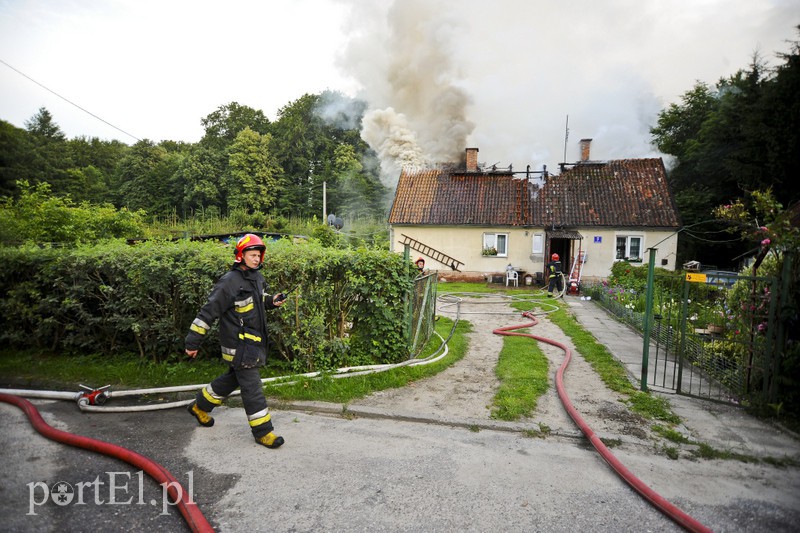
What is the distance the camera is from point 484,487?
3289 millimetres

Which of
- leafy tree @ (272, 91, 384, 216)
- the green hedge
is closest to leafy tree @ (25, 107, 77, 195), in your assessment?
leafy tree @ (272, 91, 384, 216)

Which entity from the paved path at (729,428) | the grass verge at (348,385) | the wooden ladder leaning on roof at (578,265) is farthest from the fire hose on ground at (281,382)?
the wooden ladder leaning on roof at (578,265)

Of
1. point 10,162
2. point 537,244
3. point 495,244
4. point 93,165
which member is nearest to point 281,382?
point 495,244

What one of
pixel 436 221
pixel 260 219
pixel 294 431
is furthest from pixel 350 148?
pixel 294 431

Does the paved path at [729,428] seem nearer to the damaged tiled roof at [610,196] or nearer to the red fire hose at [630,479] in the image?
the red fire hose at [630,479]

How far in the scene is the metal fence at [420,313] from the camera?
21.2ft

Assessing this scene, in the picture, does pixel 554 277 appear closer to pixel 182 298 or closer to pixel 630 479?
pixel 630 479

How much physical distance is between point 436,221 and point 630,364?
17448mm

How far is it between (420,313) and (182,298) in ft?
12.2

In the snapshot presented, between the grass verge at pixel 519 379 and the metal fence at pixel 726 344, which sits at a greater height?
the metal fence at pixel 726 344

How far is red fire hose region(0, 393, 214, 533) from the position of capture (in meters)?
2.75

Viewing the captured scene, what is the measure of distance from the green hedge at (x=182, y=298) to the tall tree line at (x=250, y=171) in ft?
132

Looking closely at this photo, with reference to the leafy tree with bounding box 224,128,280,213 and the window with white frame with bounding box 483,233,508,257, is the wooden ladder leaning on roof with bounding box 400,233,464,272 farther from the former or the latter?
the leafy tree with bounding box 224,128,280,213

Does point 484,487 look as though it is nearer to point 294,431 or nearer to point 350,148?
point 294,431
